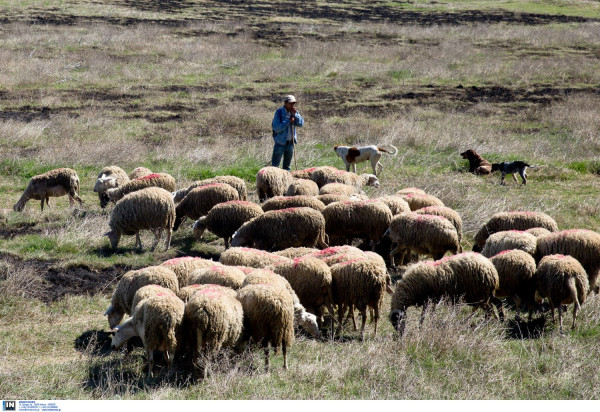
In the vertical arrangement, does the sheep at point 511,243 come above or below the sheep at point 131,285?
above

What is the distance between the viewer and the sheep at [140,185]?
39.7 ft

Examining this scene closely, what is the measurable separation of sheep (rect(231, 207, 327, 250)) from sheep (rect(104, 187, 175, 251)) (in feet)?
4.36

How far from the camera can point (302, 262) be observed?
7992 millimetres

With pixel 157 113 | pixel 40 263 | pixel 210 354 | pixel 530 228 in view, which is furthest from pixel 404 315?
pixel 157 113

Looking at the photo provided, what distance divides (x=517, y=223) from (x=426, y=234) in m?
1.69

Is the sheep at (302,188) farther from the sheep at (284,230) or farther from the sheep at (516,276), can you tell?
the sheep at (516,276)

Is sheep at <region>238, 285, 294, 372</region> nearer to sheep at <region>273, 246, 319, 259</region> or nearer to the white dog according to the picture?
sheep at <region>273, 246, 319, 259</region>

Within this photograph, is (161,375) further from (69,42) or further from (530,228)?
(69,42)

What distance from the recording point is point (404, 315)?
7867 mm

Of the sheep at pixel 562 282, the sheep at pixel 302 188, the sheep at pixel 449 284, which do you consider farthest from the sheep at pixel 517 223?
the sheep at pixel 302 188

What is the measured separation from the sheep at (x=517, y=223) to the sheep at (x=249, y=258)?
3.67 meters

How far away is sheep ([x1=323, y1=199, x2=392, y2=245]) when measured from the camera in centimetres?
1040

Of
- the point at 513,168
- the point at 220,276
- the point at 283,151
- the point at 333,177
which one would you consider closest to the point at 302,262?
the point at 220,276

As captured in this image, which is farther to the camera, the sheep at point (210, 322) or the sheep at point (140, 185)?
the sheep at point (140, 185)
